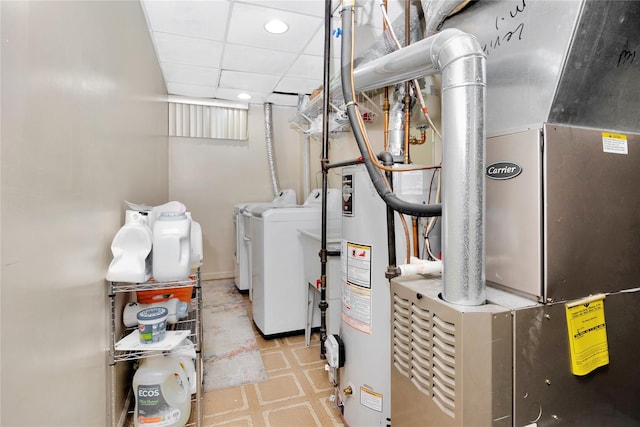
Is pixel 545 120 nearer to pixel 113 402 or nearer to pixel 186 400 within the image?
pixel 186 400

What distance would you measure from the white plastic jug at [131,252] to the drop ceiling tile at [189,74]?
2.27m

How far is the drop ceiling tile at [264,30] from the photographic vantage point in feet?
6.97

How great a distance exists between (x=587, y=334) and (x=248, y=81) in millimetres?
3523

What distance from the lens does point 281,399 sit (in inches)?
72.1

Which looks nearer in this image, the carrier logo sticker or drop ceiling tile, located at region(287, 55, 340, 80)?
the carrier logo sticker

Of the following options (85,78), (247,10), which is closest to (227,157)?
(247,10)

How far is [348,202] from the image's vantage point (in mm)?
1459

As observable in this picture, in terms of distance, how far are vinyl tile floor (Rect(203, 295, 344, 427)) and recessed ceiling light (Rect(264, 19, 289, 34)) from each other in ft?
7.98

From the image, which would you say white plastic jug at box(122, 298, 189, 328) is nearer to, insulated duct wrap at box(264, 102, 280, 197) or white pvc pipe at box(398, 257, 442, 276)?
white pvc pipe at box(398, 257, 442, 276)

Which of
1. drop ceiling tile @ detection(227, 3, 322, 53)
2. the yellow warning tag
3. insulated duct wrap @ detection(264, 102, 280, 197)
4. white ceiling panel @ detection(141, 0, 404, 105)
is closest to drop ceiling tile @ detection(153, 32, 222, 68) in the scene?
white ceiling panel @ detection(141, 0, 404, 105)

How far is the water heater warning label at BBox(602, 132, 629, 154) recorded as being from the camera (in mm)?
921

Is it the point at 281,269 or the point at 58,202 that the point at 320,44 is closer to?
the point at 281,269

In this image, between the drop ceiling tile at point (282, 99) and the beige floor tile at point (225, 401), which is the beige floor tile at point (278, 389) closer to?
the beige floor tile at point (225, 401)

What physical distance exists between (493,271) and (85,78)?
1.64 metres
